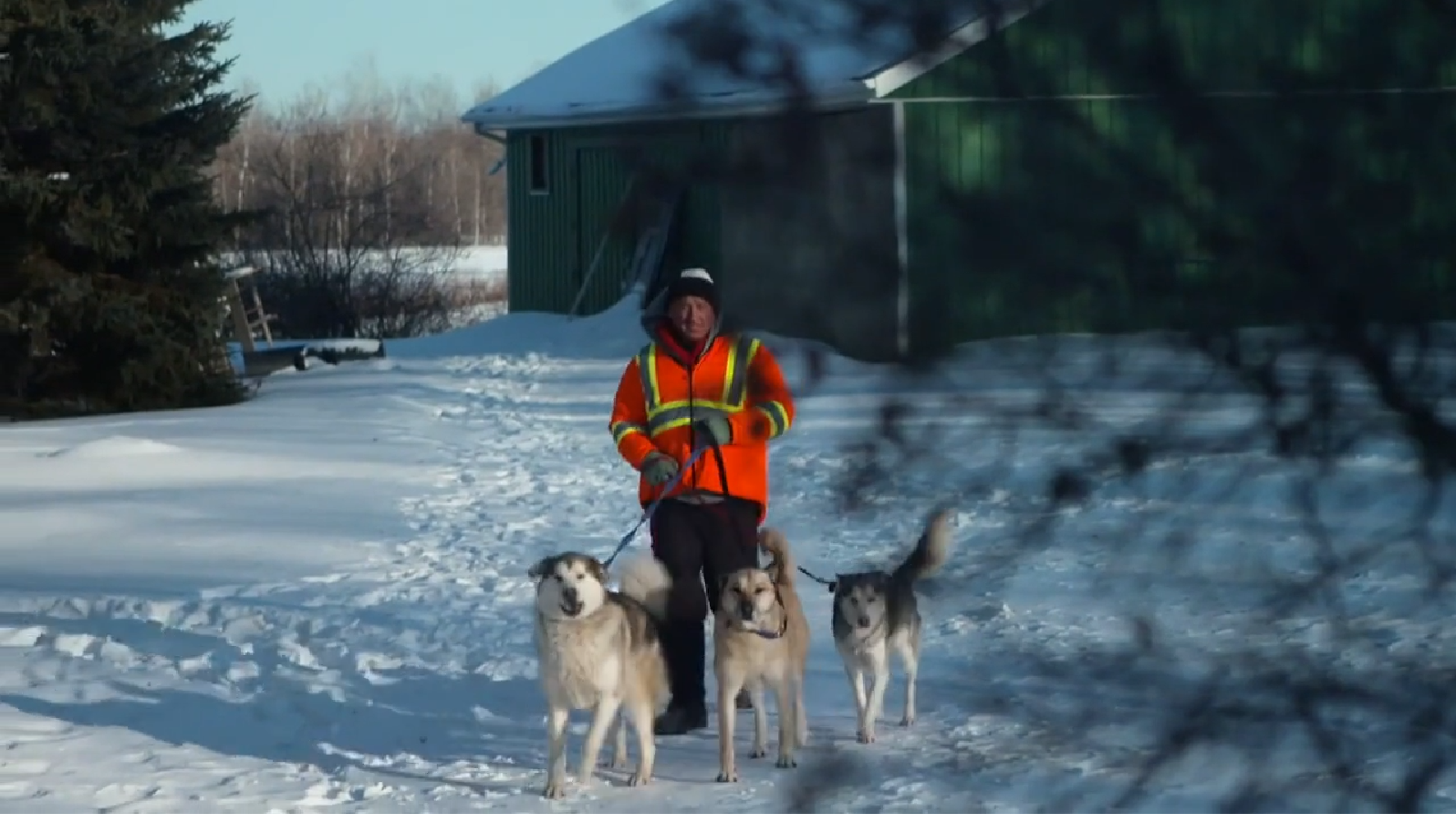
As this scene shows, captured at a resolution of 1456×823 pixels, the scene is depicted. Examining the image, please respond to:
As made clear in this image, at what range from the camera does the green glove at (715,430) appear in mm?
7273

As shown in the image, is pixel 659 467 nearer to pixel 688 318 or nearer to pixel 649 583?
pixel 649 583

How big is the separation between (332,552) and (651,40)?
34.1 feet

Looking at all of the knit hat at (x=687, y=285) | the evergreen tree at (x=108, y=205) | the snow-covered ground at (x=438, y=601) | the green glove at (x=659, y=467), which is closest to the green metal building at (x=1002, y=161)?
the snow-covered ground at (x=438, y=601)

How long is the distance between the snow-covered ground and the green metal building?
0.11m

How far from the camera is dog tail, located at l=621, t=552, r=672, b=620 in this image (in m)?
7.50

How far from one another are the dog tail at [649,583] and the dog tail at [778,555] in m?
0.42

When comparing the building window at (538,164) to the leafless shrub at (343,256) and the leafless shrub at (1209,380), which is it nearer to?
the leafless shrub at (343,256)

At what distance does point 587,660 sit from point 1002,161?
4.58 meters

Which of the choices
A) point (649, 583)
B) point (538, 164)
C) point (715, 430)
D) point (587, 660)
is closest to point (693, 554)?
point (649, 583)

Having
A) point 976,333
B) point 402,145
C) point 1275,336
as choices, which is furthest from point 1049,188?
point 402,145

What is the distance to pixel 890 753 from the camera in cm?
697

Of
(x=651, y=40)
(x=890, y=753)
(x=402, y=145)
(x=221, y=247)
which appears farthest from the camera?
(x=402, y=145)

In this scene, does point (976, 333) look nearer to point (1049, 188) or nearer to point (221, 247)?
point (1049, 188)

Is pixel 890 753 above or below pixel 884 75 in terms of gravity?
below
